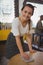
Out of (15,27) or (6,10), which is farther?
(6,10)

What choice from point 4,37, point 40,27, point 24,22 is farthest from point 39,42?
point 24,22

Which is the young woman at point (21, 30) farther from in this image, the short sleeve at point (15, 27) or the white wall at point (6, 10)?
the white wall at point (6, 10)

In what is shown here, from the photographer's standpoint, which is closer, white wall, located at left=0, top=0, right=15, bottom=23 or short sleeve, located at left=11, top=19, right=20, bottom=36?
short sleeve, located at left=11, top=19, right=20, bottom=36

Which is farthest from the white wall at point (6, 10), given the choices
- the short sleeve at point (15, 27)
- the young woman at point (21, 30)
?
the short sleeve at point (15, 27)

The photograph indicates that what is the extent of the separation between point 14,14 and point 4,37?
0.73 meters

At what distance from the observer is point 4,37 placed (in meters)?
4.59

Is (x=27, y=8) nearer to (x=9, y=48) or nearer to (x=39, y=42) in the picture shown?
(x=9, y=48)

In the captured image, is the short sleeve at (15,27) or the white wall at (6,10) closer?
the short sleeve at (15,27)

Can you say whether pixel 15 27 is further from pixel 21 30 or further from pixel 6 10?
pixel 6 10

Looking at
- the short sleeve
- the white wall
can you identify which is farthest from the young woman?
the white wall

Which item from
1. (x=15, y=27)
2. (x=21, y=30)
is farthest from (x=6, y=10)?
(x=15, y=27)

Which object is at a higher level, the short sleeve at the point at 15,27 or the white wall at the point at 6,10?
the short sleeve at the point at 15,27

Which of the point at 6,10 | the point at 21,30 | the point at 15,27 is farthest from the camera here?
the point at 6,10

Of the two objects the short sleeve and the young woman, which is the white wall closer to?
the young woman
